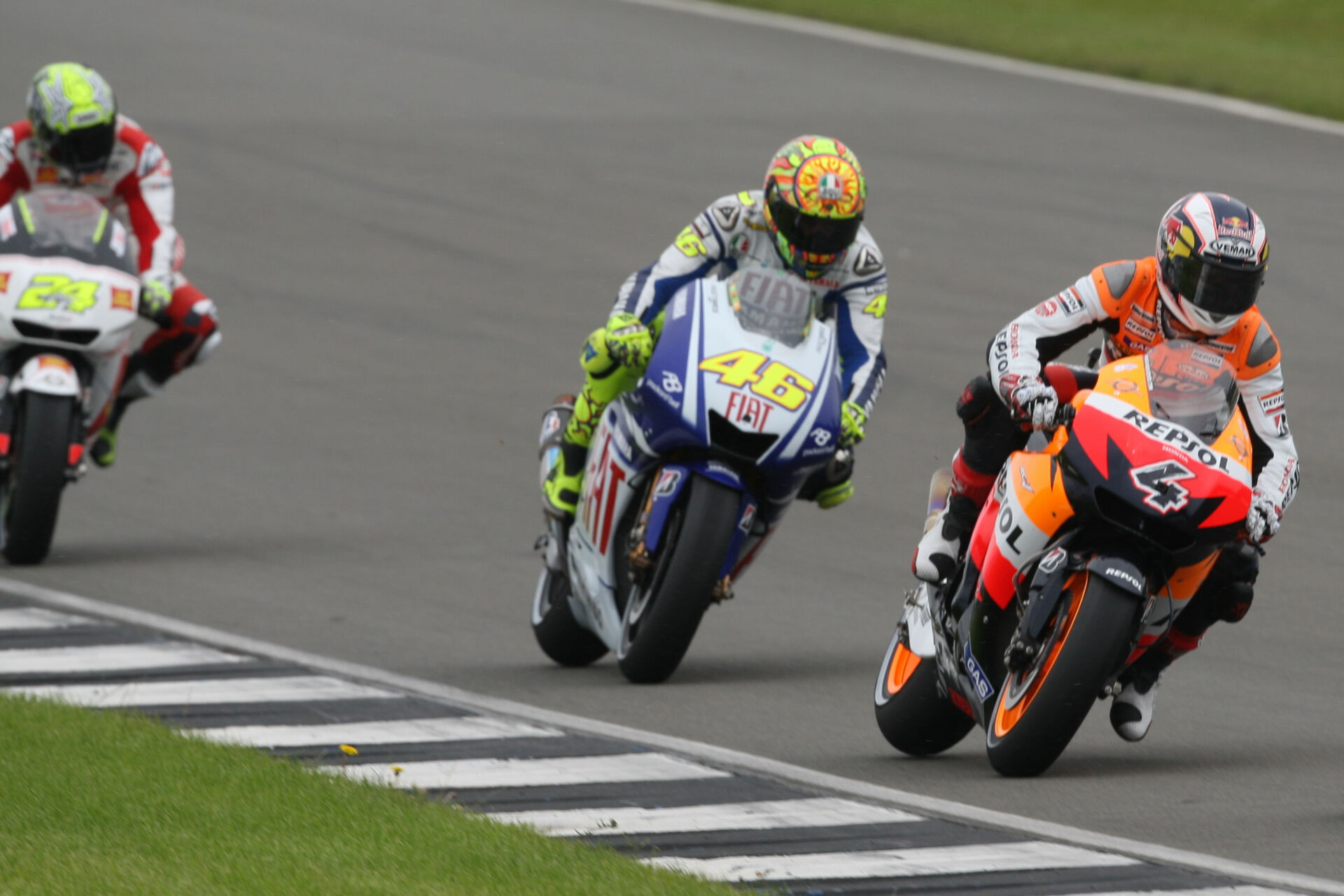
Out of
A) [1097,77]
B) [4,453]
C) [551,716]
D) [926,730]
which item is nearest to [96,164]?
[4,453]

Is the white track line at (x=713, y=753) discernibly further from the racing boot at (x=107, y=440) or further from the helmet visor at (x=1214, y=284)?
the helmet visor at (x=1214, y=284)

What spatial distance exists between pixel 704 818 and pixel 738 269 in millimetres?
2934

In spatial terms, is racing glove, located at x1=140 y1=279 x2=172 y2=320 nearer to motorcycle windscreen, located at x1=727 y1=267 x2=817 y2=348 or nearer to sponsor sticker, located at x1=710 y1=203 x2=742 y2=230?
sponsor sticker, located at x1=710 y1=203 x2=742 y2=230

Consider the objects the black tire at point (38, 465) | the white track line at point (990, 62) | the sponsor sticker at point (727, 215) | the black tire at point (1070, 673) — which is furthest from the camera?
the white track line at point (990, 62)

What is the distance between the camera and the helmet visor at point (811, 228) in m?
8.37

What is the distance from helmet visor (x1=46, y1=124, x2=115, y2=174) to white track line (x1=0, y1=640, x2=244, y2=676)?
9.03 feet

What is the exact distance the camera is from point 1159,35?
23.6 metres

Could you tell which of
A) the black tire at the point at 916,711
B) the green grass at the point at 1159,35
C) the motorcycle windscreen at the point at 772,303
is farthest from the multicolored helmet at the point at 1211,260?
the green grass at the point at 1159,35

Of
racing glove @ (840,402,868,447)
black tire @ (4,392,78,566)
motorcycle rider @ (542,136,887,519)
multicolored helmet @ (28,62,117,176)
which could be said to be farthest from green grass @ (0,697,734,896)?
multicolored helmet @ (28,62,117,176)

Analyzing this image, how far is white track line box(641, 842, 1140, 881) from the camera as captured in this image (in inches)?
223

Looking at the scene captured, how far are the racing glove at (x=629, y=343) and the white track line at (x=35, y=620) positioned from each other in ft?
7.66

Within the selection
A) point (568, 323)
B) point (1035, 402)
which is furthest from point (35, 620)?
point (568, 323)

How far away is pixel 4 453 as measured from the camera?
10.1 meters

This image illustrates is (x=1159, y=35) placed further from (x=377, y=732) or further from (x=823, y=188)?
(x=377, y=732)
